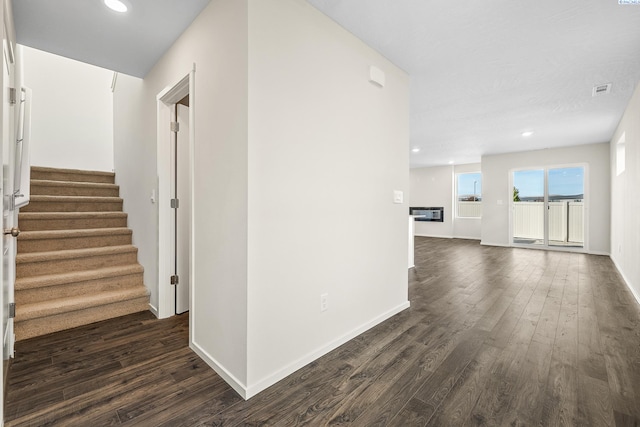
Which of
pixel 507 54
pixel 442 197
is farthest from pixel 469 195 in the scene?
pixel 507 54

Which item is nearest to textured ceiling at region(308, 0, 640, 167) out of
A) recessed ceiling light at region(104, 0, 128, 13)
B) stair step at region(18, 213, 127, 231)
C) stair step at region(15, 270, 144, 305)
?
recessed ceiling light at region(104, 0, 128, 13)

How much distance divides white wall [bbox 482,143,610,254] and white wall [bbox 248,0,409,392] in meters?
6.33

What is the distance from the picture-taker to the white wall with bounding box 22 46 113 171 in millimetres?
4391

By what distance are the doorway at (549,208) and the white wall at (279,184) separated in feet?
21.7

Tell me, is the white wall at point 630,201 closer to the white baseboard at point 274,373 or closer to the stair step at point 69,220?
the white baseboard at point 274,373

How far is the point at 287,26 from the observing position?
181cm

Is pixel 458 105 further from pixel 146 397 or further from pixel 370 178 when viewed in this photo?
pixel 146 397

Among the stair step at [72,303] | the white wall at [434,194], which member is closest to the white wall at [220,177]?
the stair step at [72,303]

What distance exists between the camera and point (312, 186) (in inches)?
77.7

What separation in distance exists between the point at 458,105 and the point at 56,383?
16.0 ft

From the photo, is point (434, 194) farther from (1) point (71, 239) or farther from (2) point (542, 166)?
(1) point (71, 239)

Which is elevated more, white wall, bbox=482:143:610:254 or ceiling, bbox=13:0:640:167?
ceiling, bbox=13:0:640:167

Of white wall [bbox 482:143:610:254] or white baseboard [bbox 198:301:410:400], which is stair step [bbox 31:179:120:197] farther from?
white wall [bbox 482:143:610:254]

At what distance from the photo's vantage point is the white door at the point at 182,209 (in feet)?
9.23
